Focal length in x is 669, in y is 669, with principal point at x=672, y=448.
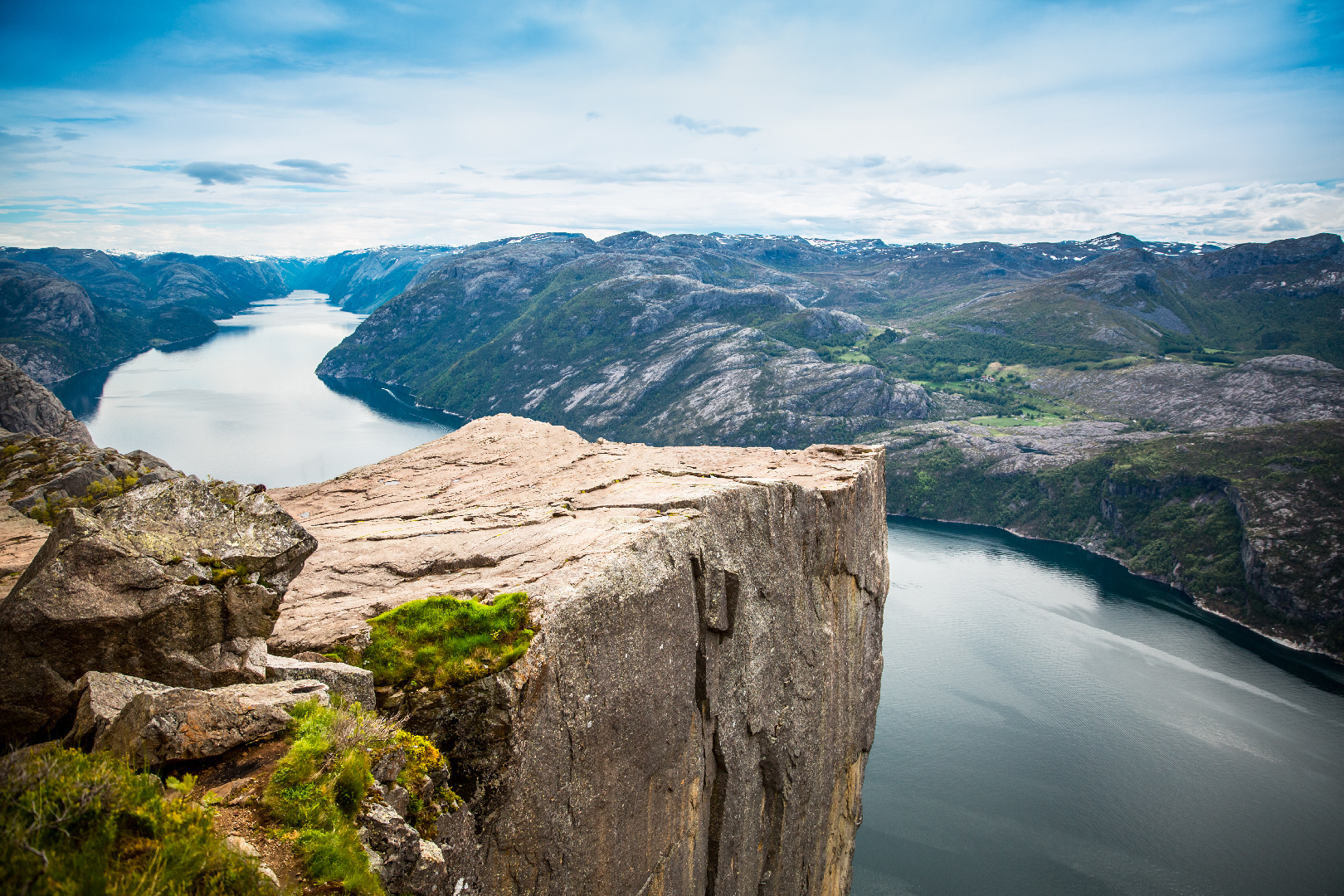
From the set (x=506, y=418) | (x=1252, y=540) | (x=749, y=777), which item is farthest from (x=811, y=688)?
(x=1252, y=540)

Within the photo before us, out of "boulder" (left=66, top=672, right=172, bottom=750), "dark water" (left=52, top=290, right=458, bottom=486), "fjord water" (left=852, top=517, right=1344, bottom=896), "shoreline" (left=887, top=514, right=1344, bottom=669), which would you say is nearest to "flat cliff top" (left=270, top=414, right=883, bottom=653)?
"boulder" (left=66, top=672, right=172, bottom=750)

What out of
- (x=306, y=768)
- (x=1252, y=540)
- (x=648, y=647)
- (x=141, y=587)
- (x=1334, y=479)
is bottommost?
(x=1252, y=540)

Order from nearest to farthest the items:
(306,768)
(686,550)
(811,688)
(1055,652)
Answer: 1. (306,768)
2. (686,550)
3. (811,688)
4. (1055,652)

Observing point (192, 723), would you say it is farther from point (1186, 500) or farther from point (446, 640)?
point (1186, 500)

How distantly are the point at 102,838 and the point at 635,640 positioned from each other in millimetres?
11072

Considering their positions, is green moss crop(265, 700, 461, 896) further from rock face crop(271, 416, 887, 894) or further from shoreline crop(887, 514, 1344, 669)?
shoreline crop(887, 514, 1344, 669)

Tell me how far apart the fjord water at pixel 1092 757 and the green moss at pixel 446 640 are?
53.9m

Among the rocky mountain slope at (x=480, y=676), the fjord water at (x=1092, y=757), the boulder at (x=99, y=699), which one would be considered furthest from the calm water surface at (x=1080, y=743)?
the boulder at (x=99, y=699)

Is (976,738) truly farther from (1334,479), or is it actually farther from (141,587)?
(1334,479)

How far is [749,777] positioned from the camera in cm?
2320

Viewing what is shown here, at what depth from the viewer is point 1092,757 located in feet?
235

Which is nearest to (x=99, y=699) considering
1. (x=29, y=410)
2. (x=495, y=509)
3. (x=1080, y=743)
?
(x=495, y=509)

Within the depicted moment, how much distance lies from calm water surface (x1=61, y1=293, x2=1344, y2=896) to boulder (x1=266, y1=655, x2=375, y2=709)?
2180 inches

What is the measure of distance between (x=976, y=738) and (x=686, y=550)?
6949 cm
